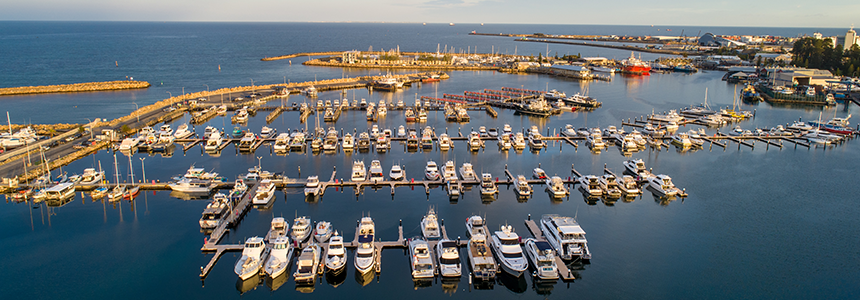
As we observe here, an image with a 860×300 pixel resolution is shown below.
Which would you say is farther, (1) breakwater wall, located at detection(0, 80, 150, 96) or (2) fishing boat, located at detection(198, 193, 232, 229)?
(1) breakwater wall, located at detection(0, 80, 150, 96)

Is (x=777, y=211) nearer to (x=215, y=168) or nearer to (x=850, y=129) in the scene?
(x=850, y=129)

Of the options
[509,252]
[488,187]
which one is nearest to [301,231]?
[509,252]

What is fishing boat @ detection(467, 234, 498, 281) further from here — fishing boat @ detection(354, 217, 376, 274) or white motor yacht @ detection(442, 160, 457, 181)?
white motor yacht @ detection(442, 160, 457, 181)

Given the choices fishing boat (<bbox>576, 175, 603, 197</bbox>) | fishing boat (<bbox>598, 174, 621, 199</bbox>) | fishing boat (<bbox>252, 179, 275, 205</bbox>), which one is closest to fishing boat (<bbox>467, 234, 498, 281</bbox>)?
fishing boat (<bbox>576, 175, 603, 197</bbox>)

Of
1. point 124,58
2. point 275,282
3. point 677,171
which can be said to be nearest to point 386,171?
point 275,282

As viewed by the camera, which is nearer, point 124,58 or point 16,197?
point 16,197
